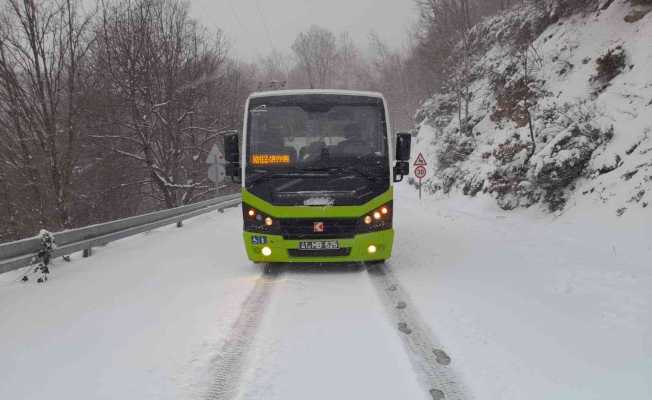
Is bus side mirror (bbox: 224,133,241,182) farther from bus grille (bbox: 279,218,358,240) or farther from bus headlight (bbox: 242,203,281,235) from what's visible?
bus grille (bbox: 279,218,358,240)

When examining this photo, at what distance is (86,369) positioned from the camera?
337 cm

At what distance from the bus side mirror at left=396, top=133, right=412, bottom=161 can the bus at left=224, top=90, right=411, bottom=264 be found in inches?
0.6

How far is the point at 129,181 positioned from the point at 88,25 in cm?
883

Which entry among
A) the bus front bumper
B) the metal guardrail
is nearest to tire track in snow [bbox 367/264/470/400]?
the bus front bumper

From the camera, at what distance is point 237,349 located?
370cm

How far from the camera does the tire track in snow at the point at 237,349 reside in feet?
9.98

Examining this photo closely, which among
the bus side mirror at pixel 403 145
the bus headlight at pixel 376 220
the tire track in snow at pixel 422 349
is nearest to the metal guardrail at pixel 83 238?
the bus headlight at pixel 376 220

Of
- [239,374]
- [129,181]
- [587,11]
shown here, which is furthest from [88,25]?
[587,11]

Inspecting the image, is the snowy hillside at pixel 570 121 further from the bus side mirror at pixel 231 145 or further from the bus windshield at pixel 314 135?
the bus side mirror at pixel 231 145

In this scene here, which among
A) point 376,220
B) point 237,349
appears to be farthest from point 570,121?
point 237,349

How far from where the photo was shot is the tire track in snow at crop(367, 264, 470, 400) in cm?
302

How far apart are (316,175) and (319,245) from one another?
1050 mm

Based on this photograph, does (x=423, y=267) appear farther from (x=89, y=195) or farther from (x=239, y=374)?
(x=89, y=195)

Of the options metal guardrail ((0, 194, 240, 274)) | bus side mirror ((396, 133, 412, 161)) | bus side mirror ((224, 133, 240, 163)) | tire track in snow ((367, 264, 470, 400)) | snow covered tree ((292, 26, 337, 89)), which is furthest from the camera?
snow covered tree ((292, 26, 337, 89))
